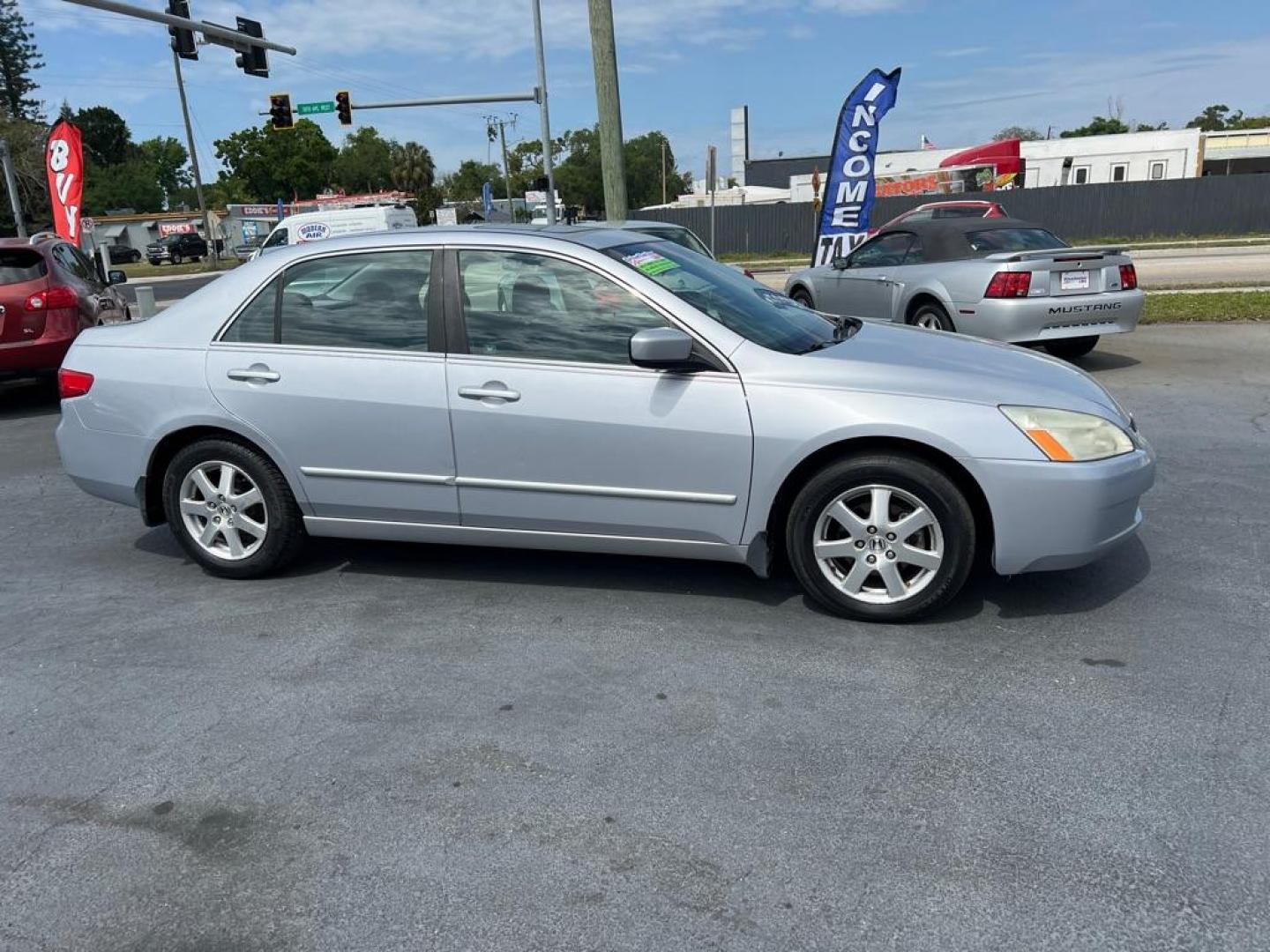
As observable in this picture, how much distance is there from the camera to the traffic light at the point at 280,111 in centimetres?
2638

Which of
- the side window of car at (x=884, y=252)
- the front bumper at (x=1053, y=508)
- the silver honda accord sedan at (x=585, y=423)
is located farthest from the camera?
the side window of car at (x=884, y=252)

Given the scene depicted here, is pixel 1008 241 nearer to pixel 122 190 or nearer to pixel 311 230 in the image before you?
pixel 311 230

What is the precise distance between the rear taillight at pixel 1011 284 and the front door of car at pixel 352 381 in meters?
5.97

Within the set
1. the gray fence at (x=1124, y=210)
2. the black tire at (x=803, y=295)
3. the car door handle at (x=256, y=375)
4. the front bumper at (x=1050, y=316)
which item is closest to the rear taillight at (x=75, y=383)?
the car door handle at (x=256, y=375)

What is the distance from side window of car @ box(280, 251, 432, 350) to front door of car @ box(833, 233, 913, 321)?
6344 millimetres

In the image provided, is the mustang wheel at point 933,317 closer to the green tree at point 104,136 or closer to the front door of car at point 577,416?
the front door of car at point 577,416

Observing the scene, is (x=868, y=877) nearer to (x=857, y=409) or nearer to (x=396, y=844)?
(x=396, y=844)

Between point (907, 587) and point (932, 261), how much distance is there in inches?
251

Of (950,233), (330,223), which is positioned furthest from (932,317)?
(330,223)

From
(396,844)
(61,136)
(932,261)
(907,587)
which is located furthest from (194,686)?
(61,136)

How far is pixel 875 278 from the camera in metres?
10.1

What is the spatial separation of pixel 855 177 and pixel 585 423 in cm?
1164

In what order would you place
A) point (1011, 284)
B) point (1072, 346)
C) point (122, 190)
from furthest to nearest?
point (122, 190) < point (1072, 346) < point (1011, 284)

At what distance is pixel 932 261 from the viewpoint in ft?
31.3
